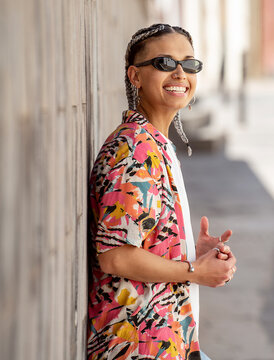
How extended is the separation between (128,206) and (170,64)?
0.52 meters

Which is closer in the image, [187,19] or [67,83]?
[67,83]

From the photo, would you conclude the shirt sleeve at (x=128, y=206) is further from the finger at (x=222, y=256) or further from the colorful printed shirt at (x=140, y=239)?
the finger at (x=222, y=256)

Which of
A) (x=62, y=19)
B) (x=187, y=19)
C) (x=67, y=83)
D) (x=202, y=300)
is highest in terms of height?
(x=187, y=19)

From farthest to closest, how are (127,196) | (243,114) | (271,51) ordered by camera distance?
(271,51) < (243,114) < (127,196)

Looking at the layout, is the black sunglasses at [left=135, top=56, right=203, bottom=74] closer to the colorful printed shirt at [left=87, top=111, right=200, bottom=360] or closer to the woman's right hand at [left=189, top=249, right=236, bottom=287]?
the colorful printed shirt at [left=87, top=111, right=200, bottom=360]

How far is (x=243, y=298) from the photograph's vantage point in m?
4.82

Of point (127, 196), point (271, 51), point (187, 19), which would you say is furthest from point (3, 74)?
point (271, 51)

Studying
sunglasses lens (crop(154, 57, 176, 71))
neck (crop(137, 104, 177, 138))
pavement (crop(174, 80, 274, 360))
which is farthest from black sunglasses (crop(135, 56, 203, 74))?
pavement (crop(174, 80, 274, 360))

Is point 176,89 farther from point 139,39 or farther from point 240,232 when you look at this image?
point 240,232

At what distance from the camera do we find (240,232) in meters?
6.63

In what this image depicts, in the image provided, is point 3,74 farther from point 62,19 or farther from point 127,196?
point 127,196

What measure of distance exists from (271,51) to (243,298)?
44.3 metres

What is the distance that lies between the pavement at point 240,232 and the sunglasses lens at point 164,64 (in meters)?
2.26

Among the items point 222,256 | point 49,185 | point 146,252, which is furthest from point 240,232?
point 49,185
